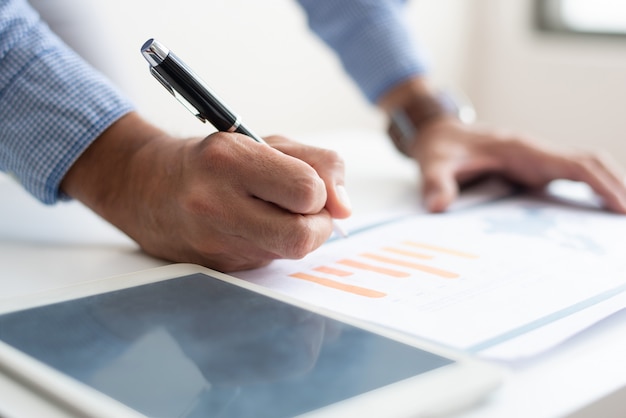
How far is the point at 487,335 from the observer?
46 cm

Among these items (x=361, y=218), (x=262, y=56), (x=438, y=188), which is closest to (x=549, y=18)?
(x=262, y=56)

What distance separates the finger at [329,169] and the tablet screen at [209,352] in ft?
0.41

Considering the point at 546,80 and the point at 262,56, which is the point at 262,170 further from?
the point at 546,80

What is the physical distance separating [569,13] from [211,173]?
7.16 feet

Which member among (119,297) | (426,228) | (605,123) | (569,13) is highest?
(569,13)

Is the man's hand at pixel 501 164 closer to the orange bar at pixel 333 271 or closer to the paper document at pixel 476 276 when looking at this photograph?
the paper document at pixel 476 276

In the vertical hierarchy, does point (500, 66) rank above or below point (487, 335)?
above

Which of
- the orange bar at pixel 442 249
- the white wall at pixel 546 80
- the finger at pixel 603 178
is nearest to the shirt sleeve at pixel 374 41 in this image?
the finger at pixel 603 178

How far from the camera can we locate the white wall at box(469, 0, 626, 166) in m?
2.34

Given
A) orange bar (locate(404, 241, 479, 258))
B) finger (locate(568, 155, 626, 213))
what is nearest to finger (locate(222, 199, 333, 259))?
orange bar (locate(404, 241, 479, 258))

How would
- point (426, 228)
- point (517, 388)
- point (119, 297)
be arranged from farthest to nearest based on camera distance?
point (426, 228), point (119, 297), point (517, 388)

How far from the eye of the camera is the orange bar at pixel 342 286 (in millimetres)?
542

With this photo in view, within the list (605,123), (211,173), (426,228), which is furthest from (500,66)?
(211,173)

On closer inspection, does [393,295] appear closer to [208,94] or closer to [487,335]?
[487,335]
